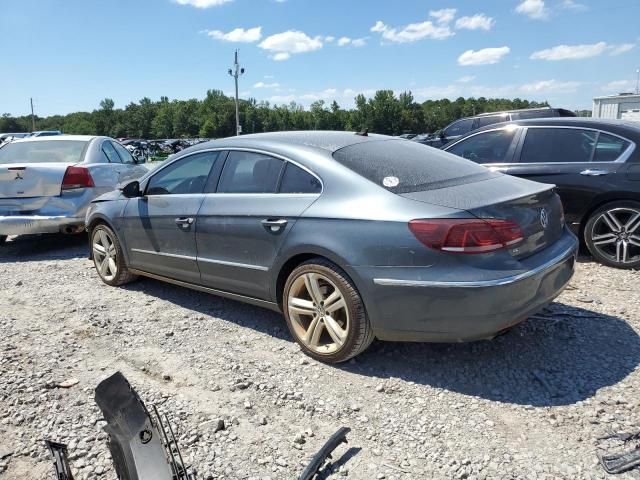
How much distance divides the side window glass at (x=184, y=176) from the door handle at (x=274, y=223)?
2.99 ft

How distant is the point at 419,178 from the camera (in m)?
3.41

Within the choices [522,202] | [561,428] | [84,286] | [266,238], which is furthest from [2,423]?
[522,202]

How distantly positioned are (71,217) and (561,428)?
6170 mm

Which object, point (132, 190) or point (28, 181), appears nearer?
point (132, 190)

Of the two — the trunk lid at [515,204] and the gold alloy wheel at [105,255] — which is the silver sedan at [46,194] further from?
the trunk lid at [515,204]

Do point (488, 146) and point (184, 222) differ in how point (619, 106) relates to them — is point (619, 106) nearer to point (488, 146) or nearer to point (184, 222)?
point (488, 146)

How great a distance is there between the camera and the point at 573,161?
5.55 m

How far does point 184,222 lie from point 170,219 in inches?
8.9

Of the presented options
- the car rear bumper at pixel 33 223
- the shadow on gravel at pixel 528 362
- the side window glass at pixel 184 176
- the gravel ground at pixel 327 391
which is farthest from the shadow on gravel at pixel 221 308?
the car rear bumper at pixel 33 223

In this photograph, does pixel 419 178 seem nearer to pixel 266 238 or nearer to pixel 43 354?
pixel 266 238

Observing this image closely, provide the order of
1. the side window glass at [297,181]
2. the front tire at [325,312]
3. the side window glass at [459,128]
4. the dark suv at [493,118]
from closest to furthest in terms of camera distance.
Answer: the front tire at [325,312] → the side window glass at [297,181] → the dark suv at [493,118] → the side window glass at [459,128]

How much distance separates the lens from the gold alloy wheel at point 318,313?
3326 millimetres

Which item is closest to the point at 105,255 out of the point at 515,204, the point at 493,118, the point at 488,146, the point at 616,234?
the point at 515,204

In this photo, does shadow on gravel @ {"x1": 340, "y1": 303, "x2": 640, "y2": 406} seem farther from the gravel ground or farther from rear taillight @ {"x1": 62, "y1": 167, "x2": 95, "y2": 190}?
rear taillight @ {"x1": 62, "y1": 167, "x2": 95, "y2": 190}
